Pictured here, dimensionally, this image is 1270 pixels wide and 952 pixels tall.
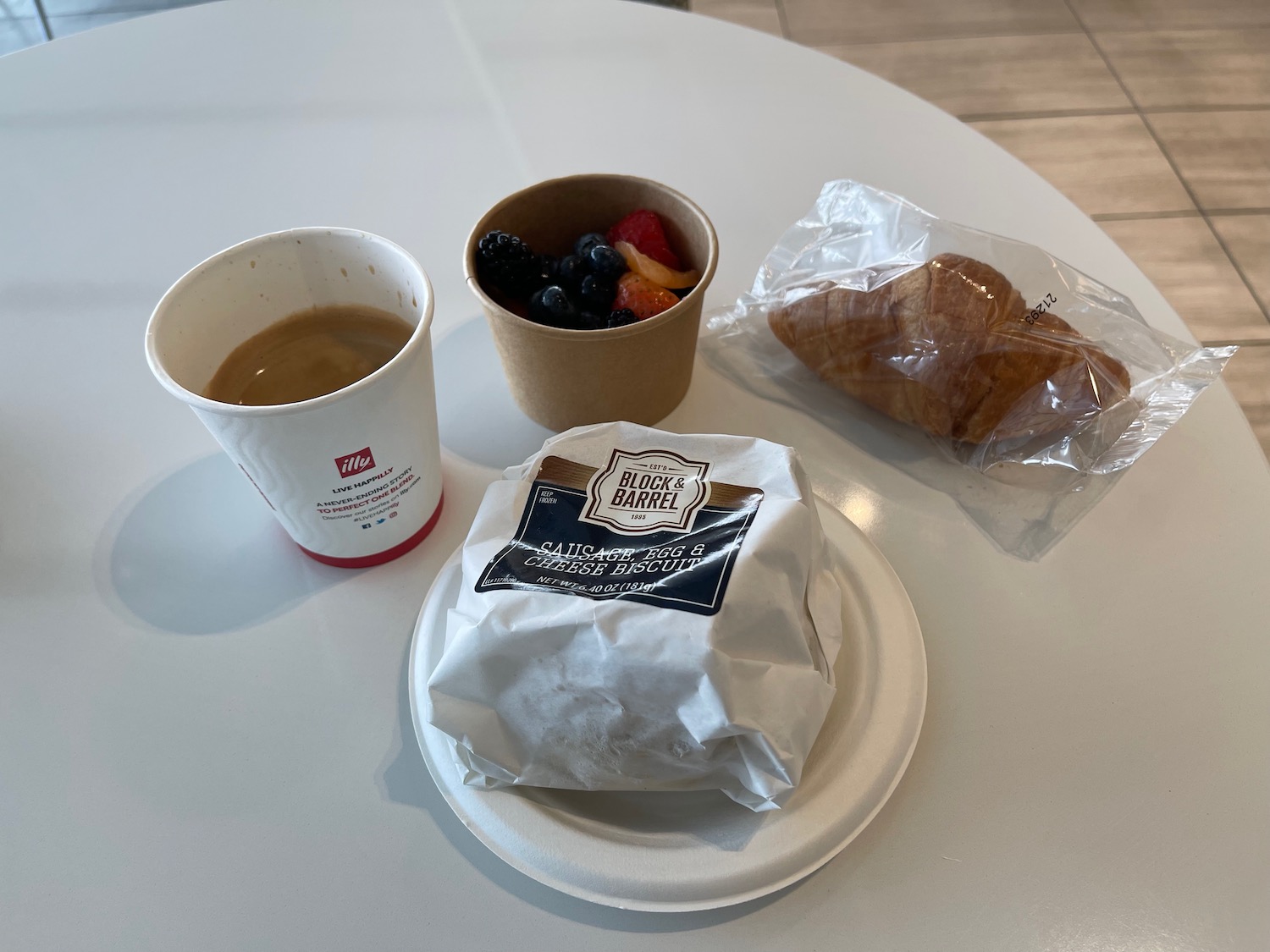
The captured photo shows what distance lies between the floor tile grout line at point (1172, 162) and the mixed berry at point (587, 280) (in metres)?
1.55

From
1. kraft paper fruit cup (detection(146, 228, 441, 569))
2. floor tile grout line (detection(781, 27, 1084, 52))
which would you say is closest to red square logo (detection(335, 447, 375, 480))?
kraft paper fruit cup (detection(146, 228, 441, 569))

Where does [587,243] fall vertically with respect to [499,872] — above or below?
above

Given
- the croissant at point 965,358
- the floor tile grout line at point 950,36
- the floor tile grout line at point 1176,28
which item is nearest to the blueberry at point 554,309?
the croissant at point 965,358

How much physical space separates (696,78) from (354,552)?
0.78 m

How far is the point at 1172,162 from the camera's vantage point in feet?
6.66

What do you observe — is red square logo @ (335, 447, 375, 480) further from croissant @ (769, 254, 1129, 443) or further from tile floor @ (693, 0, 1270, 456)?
tile floor @ (693, 0, 1270, 456)

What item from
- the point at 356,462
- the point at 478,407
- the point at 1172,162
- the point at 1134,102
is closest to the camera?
the point at 356,462

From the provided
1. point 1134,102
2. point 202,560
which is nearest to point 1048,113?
point 1134,102

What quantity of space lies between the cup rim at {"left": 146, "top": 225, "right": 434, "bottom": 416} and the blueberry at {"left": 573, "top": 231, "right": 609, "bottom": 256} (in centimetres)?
19

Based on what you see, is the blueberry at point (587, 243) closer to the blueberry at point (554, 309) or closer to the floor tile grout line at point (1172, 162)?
the blueberry at point (554, 309)

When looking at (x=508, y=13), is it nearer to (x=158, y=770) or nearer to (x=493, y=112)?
(x=493, y=112)

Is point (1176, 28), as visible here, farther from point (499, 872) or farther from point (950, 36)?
point (499, 872)

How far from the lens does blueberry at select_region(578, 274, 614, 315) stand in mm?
737

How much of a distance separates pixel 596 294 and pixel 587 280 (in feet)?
0.05
